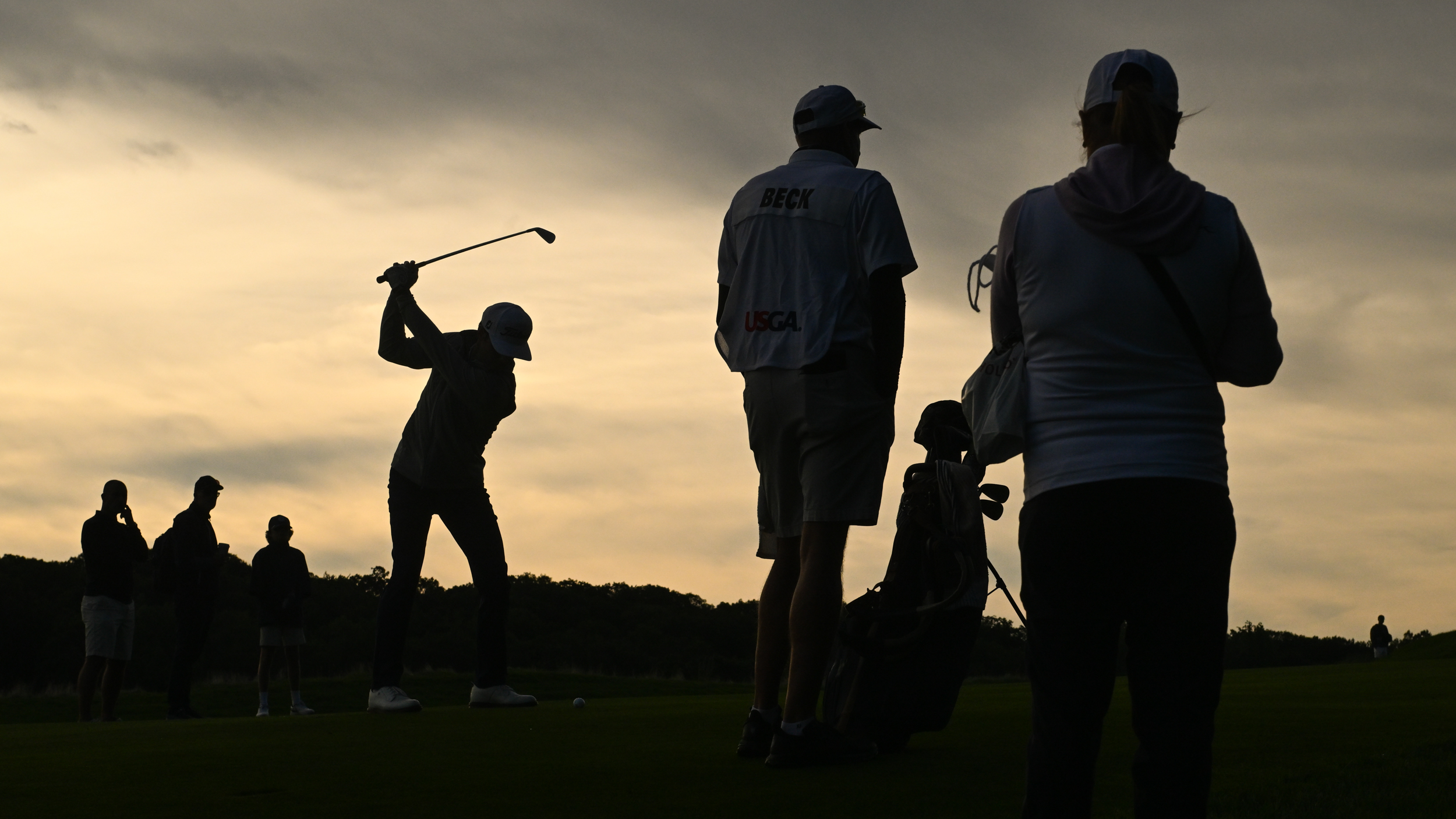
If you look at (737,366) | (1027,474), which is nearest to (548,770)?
(737,366)

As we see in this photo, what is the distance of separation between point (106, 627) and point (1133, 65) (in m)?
10.4

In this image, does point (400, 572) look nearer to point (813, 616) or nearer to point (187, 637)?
point (813, 616)

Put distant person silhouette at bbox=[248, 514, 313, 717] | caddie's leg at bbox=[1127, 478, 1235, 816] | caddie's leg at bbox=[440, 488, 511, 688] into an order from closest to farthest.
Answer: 1. caddie's leg at bbox=[1127, 478, 1235, 816]
2. caddie's leg at bbox=[440, 488, 511, 688]
3. distant person silhouette at bbox=[248, 514, 313, 717]

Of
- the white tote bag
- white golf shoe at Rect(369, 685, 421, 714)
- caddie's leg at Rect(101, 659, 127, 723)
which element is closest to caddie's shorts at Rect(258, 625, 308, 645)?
caddie's leg at Rect(101, 659, 127, 723)

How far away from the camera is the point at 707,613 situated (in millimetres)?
50312

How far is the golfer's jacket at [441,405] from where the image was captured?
7.39 meters

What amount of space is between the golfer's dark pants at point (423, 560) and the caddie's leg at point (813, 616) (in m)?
3.25

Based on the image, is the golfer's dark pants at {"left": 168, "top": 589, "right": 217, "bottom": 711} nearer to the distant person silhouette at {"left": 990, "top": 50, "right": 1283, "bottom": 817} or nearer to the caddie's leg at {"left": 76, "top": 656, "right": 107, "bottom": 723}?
the caddie's leg at {"left": 76, "top": 656, "right": 107, "bottom": 723}

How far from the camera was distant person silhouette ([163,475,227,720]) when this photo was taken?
1177cm

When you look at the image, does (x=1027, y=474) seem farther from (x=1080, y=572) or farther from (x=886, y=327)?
(x=886, y=327)

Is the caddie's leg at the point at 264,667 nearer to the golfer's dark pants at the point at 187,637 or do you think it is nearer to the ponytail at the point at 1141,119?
the golfer's dark pants at the point at 187,637

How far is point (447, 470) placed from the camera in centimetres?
744

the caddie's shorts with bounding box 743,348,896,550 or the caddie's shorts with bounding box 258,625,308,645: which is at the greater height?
the caddie's shorts with bounding box 743,348,896,550

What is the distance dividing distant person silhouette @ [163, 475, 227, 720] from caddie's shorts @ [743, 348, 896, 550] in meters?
8.43
